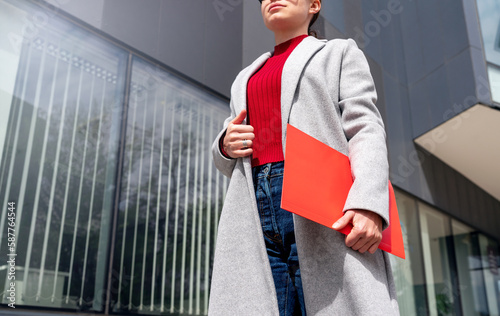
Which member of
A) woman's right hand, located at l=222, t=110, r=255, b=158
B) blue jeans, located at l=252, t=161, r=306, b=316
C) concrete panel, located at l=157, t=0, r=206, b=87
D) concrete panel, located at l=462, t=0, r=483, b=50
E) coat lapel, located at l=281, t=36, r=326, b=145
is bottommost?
blue jeans, located at l=252, t=161, r=306, b=316

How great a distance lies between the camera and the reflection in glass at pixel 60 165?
2920 millimetres

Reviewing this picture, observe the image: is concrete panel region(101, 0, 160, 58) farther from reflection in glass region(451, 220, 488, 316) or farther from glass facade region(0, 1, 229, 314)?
reflection in glass region(451, 220, 488, 316)

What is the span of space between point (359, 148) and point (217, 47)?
3607 mm

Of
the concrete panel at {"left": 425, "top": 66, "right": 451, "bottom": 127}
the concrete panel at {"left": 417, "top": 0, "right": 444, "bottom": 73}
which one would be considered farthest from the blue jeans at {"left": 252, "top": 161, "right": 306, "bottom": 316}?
the concrete panel at {"left": 417, "top": 0, "right": 444, "bottom": 73}

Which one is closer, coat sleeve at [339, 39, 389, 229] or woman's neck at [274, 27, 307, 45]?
coat sleeve at [339, 39, 389, 229]

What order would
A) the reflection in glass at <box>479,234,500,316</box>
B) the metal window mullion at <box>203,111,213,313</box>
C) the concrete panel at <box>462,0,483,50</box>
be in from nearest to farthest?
1. the metal window mullion at <box>203,111,213,313</box>
2. the concrete panel at <box>462,0,483,50</box>
3. the reflection in glass at <box>479,234,500,316</box>

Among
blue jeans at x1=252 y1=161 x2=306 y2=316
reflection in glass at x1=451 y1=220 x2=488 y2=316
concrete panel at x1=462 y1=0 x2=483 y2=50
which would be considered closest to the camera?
blue jeans at x1=252 y1=161 x2=306 y2=316

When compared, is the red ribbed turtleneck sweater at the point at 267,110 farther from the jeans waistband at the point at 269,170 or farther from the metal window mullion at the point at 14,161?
the metal window mullion at the point at 14,161

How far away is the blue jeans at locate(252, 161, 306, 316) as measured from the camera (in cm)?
120

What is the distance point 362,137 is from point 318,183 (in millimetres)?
211

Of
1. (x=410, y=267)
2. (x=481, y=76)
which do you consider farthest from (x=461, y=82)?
(x=410, y=267)

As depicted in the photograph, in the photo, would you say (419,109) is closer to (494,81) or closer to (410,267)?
(494,81)

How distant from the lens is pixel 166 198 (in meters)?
3.93

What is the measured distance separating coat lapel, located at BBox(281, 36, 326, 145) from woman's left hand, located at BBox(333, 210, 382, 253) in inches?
11.1
